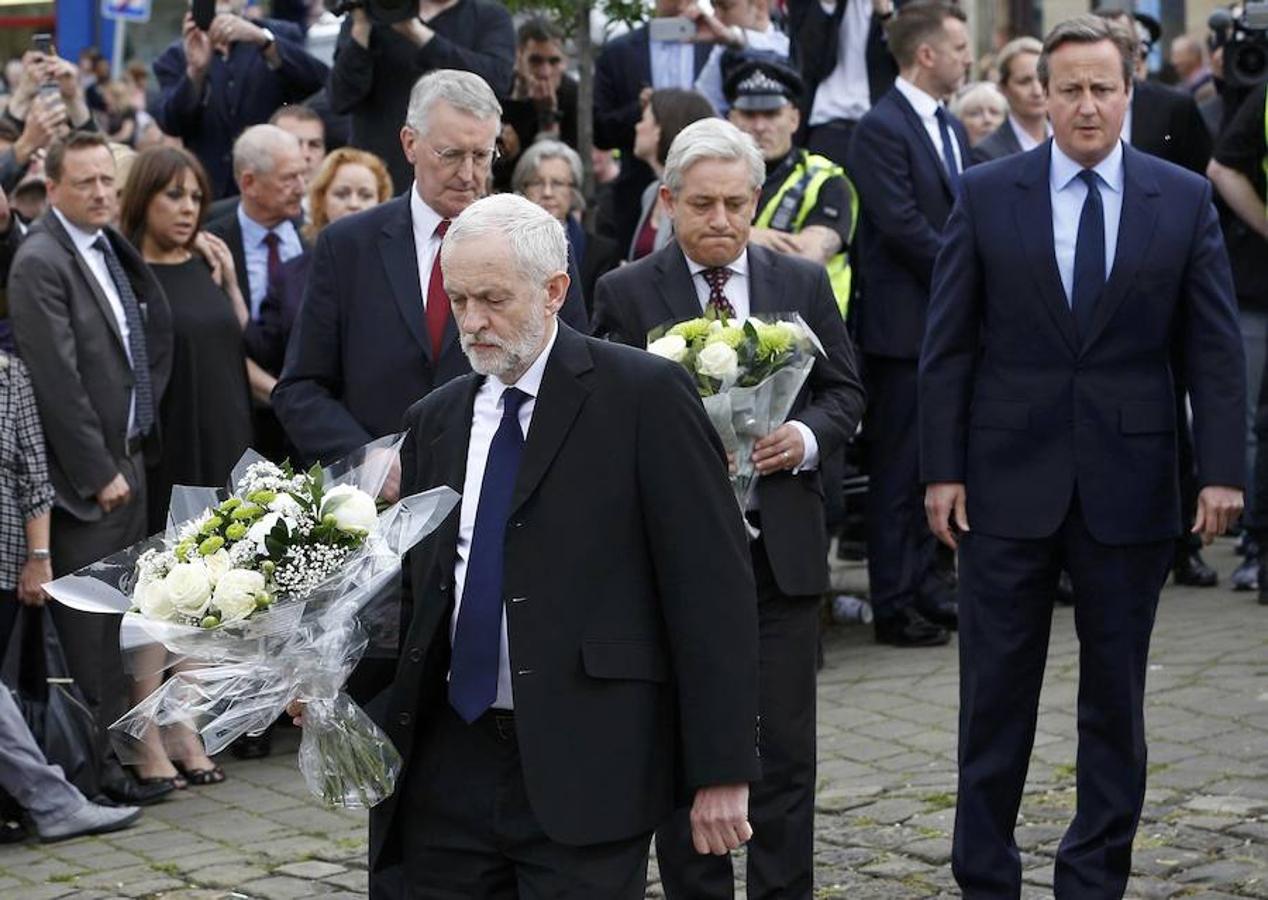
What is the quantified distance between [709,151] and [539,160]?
3.74 m

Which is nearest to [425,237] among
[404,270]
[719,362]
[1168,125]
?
[404,270]

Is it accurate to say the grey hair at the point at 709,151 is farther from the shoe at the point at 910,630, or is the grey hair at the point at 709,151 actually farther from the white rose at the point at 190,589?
the shoe at the point at 910,630

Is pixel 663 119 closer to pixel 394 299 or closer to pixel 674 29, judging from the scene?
pixel 674 29

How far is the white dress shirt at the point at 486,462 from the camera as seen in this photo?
14.7 ft

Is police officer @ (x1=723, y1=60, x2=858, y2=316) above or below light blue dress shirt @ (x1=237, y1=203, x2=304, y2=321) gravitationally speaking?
above

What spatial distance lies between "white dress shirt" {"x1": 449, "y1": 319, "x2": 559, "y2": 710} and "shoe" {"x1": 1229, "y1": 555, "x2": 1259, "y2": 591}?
7063 millimetres

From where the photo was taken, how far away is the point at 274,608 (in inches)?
171

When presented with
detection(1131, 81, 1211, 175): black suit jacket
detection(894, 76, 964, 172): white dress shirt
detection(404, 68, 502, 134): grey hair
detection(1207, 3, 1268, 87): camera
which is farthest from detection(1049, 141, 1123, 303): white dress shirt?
detection(1207, 3, 1268, 87): camera

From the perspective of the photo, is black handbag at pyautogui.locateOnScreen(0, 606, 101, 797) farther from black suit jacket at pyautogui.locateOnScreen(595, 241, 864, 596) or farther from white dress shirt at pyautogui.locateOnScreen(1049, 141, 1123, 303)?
white dress shirt at pyautogui.locateOnScreen(1049, 141, 1123, 303)

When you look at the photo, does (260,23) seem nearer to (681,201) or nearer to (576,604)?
→ (681,201)

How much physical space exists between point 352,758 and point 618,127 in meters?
7.54

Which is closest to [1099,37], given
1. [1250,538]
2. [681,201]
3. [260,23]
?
[681,201]

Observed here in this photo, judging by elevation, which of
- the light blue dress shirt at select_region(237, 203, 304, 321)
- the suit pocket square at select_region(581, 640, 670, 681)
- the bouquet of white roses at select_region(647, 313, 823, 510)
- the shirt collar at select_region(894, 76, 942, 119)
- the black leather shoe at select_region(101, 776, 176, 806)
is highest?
the shirt collar at select_region(894, 76, 942, 119)

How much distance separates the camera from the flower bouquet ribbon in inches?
171
